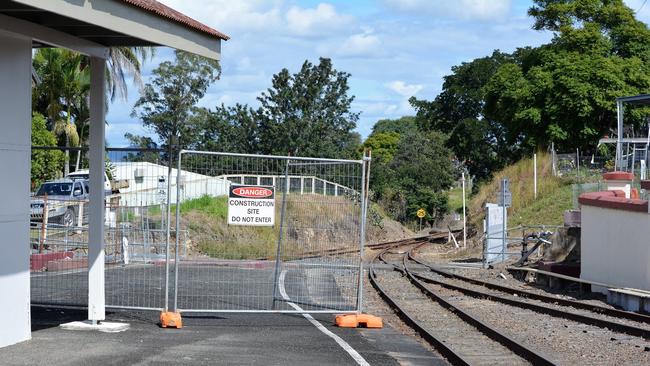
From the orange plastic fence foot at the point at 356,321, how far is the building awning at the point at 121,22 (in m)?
4.23

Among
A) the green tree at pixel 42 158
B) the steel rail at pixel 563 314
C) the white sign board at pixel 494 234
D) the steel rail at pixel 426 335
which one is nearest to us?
the steel rail at pixel 426 335

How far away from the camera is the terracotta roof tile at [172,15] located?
35.8ft

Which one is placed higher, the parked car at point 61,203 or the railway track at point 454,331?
the parked car at point 61,203

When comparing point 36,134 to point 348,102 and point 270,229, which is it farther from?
point 348,102

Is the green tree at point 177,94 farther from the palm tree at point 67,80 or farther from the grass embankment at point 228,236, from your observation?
the grass embankment at point 228,236

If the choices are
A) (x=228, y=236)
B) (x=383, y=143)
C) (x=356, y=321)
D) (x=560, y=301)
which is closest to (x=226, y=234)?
(x=228, y=236)

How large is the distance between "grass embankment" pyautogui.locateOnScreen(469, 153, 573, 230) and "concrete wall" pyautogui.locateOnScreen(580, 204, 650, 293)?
16319 millimetres

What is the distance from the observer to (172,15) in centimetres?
1163

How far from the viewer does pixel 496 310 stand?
1838cm

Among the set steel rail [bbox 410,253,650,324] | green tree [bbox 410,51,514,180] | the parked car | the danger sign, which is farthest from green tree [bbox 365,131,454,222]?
the danger sign

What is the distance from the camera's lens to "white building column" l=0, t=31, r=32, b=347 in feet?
34.3

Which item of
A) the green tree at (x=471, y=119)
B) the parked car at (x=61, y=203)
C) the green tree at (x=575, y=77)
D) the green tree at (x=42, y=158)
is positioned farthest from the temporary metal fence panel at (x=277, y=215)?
the green tree at (x=471, y=119)

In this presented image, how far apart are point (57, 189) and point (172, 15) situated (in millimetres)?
21654

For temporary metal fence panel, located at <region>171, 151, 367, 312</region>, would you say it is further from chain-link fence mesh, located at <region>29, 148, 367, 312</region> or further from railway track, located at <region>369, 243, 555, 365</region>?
railway track, located at <region>369, 243, 555, 365</region>
